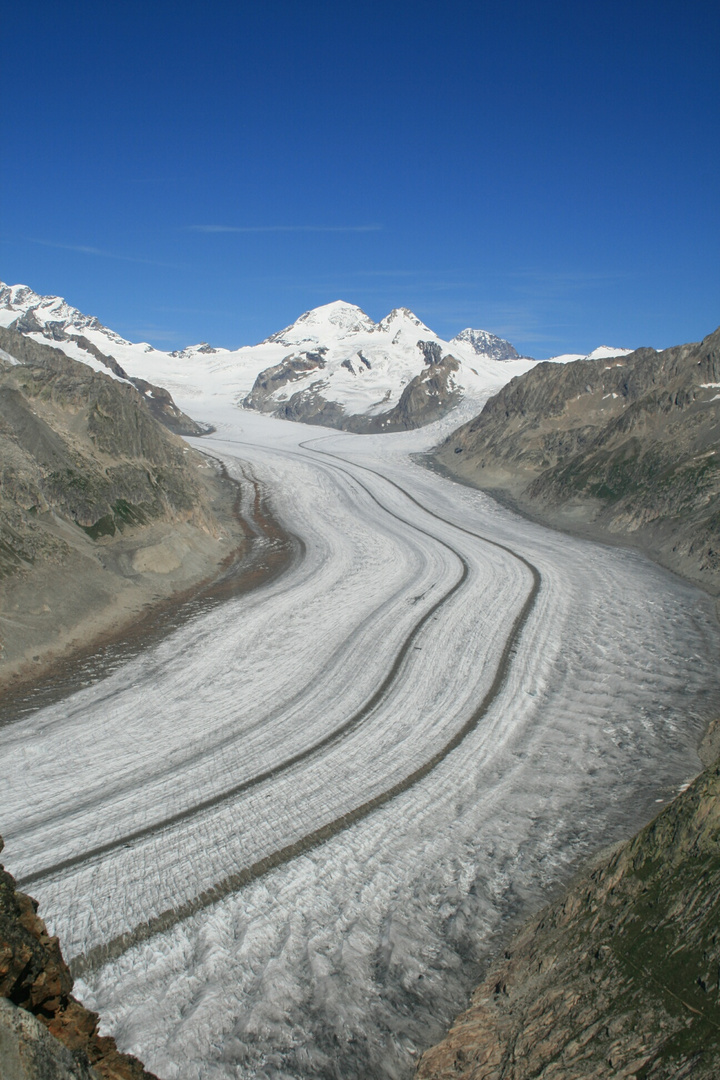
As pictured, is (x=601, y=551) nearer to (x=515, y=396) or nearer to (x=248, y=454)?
(x=515, y=396)

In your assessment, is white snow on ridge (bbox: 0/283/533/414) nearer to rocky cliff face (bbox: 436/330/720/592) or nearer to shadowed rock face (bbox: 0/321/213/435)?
shadowed rock face (bbox: 0/321/213/435)

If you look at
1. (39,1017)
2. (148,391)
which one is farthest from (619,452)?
(148,391)

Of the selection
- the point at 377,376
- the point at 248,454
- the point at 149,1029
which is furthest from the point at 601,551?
the point at 377,376

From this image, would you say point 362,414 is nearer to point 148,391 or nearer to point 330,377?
point 330,377

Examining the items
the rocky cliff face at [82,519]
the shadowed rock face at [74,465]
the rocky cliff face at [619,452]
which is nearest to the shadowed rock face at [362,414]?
the rocky cliff face at [619,452]

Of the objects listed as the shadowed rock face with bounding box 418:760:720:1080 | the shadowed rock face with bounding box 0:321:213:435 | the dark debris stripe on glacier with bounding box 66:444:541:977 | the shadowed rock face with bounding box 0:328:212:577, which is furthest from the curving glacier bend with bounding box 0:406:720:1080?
the shadowed rock face with bounding box 0:321:213:435

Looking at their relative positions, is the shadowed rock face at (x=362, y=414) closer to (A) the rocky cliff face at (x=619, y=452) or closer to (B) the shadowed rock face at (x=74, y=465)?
(A) the rocky cliff face at (x=619, y=452)

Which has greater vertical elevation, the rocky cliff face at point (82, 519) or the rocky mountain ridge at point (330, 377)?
the rocky mountain ridge at point (330, 377)
